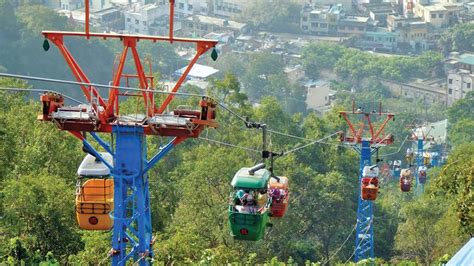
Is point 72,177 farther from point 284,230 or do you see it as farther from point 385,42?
point 385,42

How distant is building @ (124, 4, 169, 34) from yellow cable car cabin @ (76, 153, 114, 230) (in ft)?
216

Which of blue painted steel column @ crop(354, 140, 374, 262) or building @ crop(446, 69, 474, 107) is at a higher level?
blue painted steel column @ crop(354, 140, 374, 262)

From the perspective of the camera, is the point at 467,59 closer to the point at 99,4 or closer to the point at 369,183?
the point at 99,4

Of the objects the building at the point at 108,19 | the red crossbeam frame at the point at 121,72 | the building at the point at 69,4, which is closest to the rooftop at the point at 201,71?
the building at the point at 108,19

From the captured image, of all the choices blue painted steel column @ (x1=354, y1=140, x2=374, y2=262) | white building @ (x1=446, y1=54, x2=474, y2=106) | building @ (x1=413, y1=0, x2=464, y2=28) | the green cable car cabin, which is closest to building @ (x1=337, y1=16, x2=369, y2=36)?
building @ (x1=413, y1=0, x2=464, y2=28)

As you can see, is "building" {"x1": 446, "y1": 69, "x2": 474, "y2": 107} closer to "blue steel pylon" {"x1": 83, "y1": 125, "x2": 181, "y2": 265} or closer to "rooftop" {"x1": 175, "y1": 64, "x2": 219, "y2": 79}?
"rooftop" {"x1": 175, "y1": 64, "x2": 219, "y2": 79}

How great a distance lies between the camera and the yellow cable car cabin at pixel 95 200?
1259cm

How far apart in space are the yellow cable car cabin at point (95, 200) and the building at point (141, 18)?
65816mm

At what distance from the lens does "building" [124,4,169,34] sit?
258 feet

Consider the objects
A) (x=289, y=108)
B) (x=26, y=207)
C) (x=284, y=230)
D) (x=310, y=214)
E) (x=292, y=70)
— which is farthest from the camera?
(x=292, y=70)

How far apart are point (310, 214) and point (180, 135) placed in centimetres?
1905

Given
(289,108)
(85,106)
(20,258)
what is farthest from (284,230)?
(289,108)

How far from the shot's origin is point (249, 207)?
13.2m

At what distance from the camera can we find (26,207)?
18.8 m
